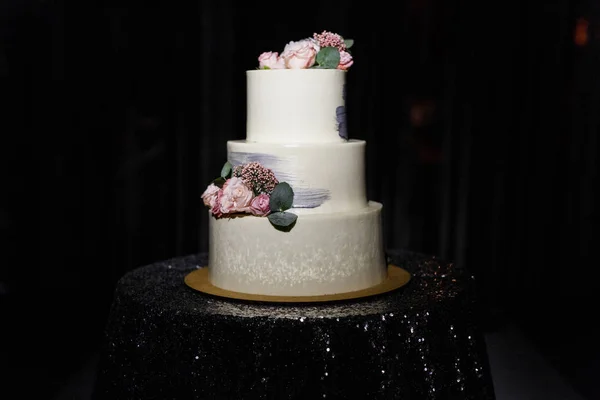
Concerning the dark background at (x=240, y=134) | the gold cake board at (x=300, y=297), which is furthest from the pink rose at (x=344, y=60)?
the dark background at (x=240, y=134)

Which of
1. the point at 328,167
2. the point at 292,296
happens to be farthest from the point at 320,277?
the point at 328,167

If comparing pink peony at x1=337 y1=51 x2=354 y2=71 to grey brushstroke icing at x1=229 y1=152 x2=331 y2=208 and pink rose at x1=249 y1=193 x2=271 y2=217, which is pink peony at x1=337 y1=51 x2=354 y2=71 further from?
pink rose at x1=249 y1=193 x2=271 y2=217

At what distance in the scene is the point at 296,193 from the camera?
6.61ft

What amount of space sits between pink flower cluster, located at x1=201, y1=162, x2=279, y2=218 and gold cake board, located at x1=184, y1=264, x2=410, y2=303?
0.18 meters

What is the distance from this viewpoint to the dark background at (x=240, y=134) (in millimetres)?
3529

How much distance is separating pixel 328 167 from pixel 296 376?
1.66 ft

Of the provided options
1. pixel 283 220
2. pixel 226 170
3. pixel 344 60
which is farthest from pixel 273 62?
pixel 283 220

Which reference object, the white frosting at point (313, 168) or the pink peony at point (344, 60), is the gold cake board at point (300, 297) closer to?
the white frosting at point (313, 168)

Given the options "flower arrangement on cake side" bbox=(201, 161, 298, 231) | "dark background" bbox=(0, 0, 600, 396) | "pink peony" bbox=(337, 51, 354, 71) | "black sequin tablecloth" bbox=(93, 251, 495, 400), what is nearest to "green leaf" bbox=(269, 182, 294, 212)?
"flower arrangement on cake side" bbox=(201, 161, 298, 231)

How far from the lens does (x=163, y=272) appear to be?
227 centimetres

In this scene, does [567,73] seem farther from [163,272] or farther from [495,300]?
[163,272]

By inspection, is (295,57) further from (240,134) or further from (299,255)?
(240,134)

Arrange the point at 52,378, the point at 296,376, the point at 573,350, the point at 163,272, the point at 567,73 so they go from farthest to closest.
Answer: the point at 567,73, the point at 573,350, the point at 52,378, the point at 163,272, the point at 296,376

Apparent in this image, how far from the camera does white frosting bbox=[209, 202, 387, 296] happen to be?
6.55 feet
